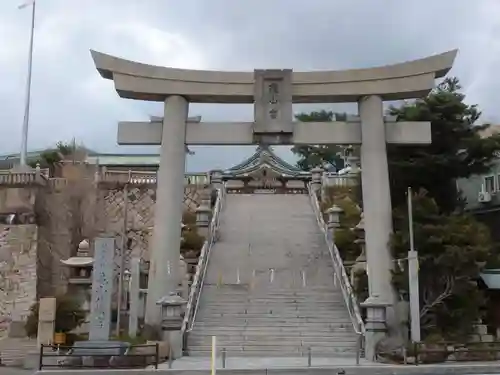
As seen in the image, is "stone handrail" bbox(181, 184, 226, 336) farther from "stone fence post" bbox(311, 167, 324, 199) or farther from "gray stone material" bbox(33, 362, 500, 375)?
"stone fence post" bbox(311, 167, 324, 199)

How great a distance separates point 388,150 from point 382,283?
6.61 metres

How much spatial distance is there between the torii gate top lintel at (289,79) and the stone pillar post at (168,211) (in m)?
0.77

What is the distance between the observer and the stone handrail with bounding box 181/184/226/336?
63.6ft

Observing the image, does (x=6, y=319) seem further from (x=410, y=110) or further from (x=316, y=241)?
(x=410, y=110)

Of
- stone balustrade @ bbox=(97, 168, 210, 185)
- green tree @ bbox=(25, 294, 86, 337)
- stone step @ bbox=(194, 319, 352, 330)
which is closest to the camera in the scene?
stone step @ bbox=(194, 319, 352, 330)

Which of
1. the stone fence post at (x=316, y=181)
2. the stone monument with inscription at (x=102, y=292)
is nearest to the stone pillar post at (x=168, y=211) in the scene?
the stone monument with inscription at (x=102, y=292)

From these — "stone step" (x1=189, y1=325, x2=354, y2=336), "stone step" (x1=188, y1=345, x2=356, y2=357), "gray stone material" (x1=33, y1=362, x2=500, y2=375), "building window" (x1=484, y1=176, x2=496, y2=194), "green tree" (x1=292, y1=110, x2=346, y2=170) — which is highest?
"green tree" (x1=292, y1=110, x2=346, y2=170)

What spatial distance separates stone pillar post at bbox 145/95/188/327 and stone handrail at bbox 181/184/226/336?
83 centimetres

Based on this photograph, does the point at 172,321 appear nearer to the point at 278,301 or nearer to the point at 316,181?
the point at 278,301

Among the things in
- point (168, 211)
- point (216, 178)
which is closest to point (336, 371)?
point (168, 211)

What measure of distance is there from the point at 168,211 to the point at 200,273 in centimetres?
346

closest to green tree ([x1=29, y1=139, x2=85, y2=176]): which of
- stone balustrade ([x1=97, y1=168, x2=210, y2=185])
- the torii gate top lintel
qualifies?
stone balustrade ([x1=97, y1=168, x2=210, y2=185])

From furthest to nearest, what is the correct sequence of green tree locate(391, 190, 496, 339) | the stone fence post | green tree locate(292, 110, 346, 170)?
green tree locate(292, 110, 346, 170) < the stone fence post < green tree locate(391, 190, 496, 339)

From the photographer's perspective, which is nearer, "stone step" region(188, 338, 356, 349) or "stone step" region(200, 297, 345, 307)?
"stone step" region(188, 338, 356, 349)
